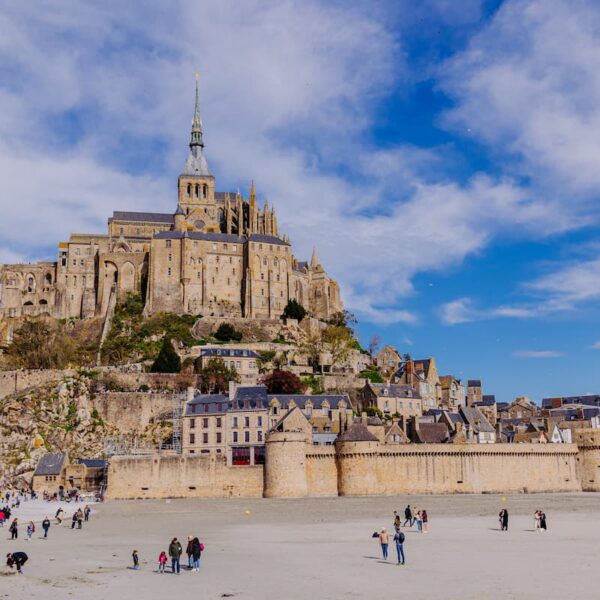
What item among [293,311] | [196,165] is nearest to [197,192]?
[196,165]

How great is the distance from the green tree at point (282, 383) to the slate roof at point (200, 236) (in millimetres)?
25168

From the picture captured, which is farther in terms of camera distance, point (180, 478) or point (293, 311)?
point (293, 311)

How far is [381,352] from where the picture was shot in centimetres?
8888

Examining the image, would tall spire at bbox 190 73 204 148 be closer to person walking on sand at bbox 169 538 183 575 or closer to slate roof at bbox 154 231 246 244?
slate roof at bbox 154 231 246 244

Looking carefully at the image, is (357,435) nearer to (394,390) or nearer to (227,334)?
(394,390)

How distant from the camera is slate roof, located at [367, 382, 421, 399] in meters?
71.7

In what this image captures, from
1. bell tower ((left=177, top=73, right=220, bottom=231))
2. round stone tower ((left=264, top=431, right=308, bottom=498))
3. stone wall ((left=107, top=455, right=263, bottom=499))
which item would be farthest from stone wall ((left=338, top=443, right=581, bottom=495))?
bell tower ((left=177, top=73, right=220, bottom=231))

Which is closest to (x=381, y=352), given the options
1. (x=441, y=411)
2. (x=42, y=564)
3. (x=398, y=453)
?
(x=441, y=411)

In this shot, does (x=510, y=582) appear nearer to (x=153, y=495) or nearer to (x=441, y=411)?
(x=153, y=495)

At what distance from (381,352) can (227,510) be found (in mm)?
45778

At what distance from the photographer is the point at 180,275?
87812mm

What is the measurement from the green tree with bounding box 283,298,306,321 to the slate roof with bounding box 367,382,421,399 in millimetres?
16179

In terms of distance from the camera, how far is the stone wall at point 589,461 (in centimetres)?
5966

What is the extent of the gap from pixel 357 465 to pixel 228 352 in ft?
79.5
